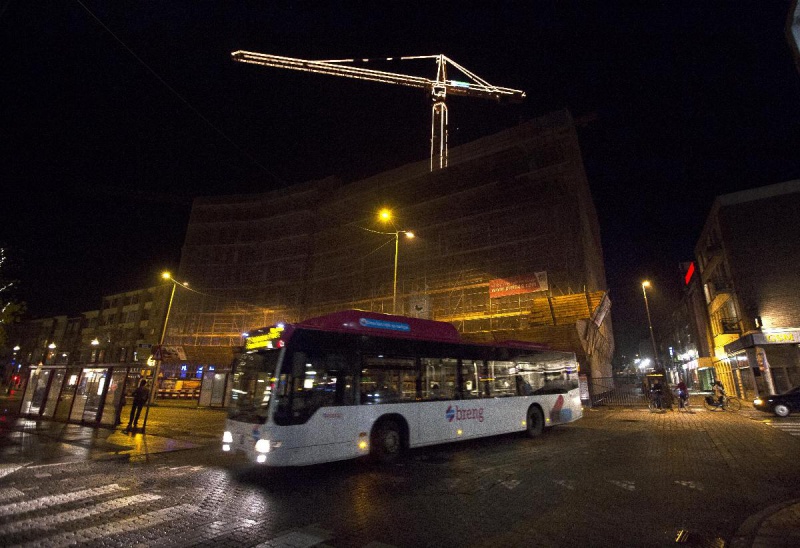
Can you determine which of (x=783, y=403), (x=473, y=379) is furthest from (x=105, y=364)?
(x=783, y=403)

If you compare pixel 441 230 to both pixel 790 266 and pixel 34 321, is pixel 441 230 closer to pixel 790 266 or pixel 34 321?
pixel 790 266

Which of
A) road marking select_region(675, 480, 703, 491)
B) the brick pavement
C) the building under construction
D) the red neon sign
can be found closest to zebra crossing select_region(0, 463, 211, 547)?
the brick pavement

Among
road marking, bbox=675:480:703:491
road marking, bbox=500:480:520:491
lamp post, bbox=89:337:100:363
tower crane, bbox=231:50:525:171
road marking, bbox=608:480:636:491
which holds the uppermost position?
tower crane, bbox=231:50:525:171

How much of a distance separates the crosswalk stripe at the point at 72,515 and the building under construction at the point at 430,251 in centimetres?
1817

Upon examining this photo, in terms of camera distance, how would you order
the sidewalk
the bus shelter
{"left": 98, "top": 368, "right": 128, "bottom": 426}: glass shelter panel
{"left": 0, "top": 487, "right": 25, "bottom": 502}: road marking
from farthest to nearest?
the bus shelter < {"left": 98, "top": 368, "right": 128, "bottom": 426}: glass shelter panel < the sidewalk < {"left": 0, "top": 487, "right": 25, "bottom": 502}: road marking

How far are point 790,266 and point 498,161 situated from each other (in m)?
21.4

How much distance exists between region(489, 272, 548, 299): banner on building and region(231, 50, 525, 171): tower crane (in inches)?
593

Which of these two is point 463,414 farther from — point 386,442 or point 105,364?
point 105,364

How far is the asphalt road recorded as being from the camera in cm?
459

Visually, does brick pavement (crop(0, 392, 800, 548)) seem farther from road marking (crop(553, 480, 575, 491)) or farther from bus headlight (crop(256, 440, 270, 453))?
bus headlight (crop(256, 440, 270, 453))

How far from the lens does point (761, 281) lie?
26.8m

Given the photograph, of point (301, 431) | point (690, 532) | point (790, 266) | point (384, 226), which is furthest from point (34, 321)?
point (790, 266)

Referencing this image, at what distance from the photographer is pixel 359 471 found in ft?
26.8

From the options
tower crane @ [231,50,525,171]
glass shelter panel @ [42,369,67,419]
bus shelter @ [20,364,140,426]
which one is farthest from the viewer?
tower crane @ [231,50,525,171]
